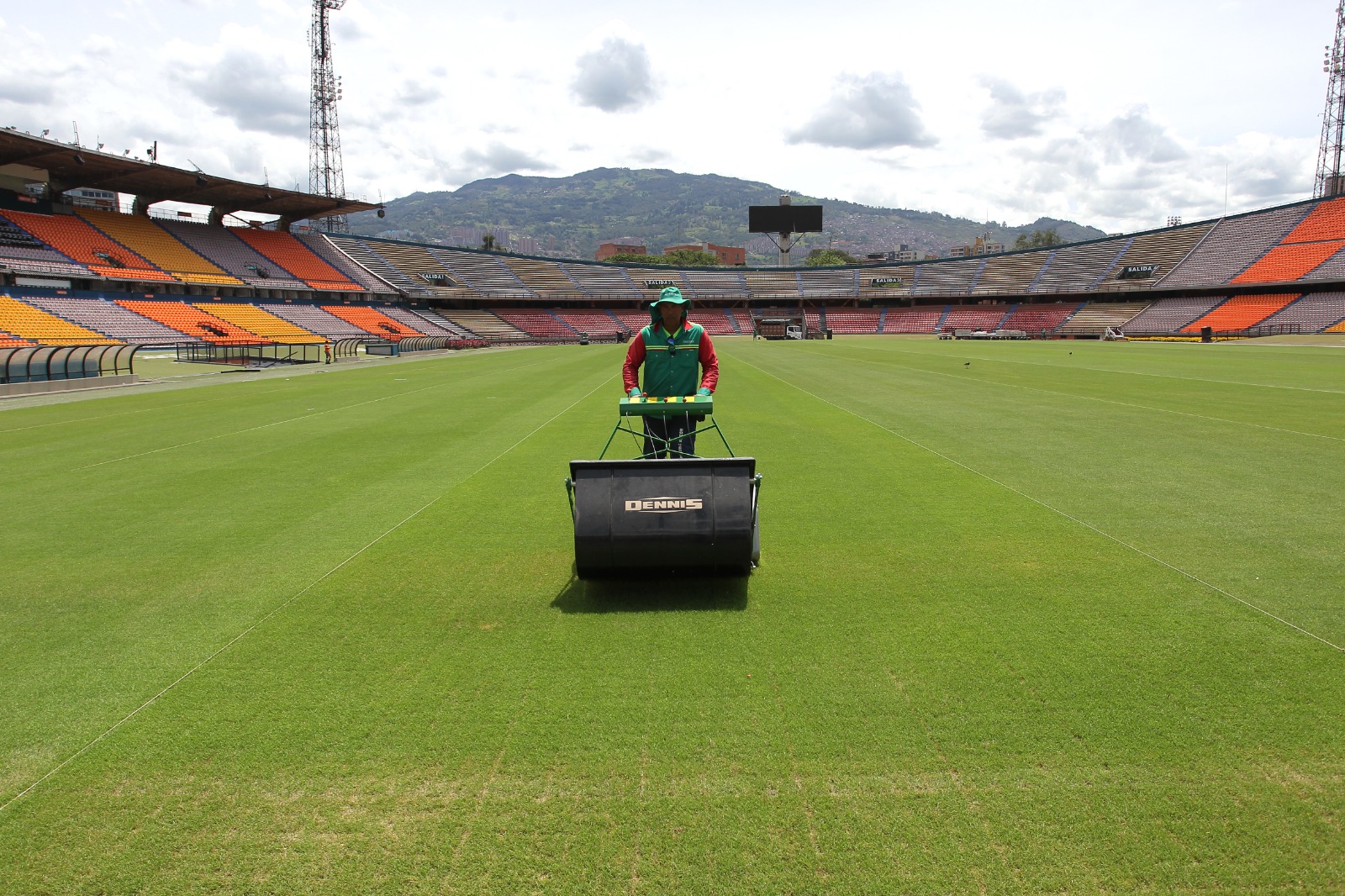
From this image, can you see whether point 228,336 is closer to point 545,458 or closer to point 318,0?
point 318,0

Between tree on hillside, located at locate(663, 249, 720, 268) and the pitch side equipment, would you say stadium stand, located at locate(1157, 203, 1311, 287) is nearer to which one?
the pitch side equipment

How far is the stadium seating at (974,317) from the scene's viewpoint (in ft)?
276

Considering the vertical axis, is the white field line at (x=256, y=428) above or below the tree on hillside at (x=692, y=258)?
below

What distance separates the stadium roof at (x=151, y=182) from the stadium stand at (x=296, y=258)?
7.08ft

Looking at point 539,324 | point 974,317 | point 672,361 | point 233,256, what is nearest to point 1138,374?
point 672,361

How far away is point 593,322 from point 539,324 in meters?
6.87

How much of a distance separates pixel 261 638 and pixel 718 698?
284 cm

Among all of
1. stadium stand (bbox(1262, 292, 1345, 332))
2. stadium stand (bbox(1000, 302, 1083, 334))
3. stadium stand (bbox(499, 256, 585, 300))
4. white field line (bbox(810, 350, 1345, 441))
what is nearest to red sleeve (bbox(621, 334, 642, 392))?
white field line (bbox(810, 350, 1345, 441))

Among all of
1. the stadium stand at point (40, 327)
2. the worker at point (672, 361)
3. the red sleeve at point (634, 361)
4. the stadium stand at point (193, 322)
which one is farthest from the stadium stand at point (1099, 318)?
the stadium stand at point (40, 327)

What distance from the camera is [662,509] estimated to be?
16.0ft

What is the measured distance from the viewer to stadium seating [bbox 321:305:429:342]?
2456 inches

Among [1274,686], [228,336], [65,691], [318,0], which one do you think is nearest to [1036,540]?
[1274,686]

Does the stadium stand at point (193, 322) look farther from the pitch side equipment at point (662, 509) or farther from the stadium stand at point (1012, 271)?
the stadium stand at point (1012, 271)

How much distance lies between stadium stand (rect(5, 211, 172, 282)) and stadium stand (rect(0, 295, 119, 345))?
8533 mm
